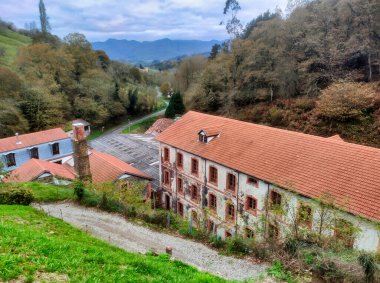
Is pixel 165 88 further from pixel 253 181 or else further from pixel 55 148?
pixel 253 181

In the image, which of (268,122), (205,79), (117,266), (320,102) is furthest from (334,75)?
(117,266)

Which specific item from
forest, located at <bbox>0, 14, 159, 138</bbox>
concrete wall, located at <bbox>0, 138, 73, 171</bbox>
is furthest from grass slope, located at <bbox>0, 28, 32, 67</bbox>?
concrete wall, located at <bbox>0, 138, 73, 171</bbox>

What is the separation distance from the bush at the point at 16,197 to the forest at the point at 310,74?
33.5 m

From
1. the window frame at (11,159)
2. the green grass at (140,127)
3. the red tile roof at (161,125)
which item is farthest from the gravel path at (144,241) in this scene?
the green grass at (140,127)

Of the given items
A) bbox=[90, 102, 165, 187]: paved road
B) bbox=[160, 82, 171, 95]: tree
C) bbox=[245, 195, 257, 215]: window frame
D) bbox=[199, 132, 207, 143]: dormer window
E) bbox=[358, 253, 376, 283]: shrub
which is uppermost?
bbox=[160, 82, 171, 95]: tree

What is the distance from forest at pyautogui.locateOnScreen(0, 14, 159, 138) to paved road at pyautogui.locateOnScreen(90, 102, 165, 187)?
21.1 ft

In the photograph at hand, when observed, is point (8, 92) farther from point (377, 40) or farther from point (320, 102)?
point (377, 40)

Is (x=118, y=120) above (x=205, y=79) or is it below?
below

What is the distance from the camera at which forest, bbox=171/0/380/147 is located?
35.9 m

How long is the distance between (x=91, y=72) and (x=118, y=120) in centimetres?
1279

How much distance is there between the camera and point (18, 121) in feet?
150

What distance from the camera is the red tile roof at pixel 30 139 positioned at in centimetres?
3331

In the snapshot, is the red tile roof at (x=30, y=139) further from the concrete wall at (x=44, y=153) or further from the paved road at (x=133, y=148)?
the paved road at (x=133, y=148)

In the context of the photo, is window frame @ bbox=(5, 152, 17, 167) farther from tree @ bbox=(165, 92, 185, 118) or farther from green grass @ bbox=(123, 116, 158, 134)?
tree @ bbox=(165, 92, 185, 118)
